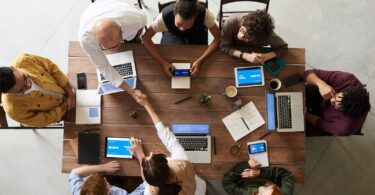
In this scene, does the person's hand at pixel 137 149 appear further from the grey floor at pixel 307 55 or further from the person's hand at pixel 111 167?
the grey floor at pixel 307 55

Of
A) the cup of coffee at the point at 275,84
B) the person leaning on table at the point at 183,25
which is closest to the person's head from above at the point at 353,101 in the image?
the cup of coffee at the point at 275,84

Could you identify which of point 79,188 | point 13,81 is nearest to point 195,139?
point 79,188

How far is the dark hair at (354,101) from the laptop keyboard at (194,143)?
1.06m

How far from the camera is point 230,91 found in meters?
2.64

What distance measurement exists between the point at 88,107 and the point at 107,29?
2.59ft

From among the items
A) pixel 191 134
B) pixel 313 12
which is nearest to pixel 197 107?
pixel 191 134

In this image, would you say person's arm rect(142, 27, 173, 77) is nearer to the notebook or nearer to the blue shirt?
the notebook

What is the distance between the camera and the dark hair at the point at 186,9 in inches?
90.7

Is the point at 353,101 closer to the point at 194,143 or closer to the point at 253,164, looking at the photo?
the point at 253,164

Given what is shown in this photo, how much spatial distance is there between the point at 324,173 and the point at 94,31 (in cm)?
264

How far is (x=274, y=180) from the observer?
8.35ft

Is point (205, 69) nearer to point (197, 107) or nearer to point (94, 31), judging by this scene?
point (197, 107)

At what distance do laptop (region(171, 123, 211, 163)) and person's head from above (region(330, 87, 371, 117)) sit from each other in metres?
1.01

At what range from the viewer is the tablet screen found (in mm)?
2654
